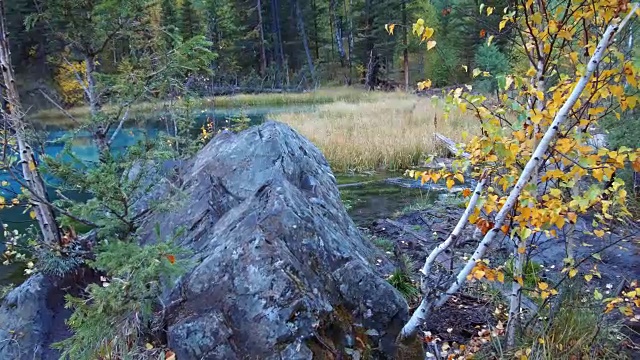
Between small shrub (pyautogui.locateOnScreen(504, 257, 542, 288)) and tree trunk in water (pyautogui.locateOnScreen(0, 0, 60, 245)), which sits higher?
tree trunk in water (pyautogui.locateOnScreen(0, 0, 60, 245))

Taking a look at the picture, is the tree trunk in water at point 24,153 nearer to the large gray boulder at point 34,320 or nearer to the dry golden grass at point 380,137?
the large gray boulder at point 34,320

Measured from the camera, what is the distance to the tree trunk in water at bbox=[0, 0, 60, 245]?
11.9 feet

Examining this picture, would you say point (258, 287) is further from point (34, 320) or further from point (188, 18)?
point (188, 18)

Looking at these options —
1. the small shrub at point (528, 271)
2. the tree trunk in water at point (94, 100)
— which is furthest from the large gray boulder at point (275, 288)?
the small shrub at point (528, 271)

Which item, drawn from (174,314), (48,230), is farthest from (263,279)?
(48,230)

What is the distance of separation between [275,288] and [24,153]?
2.41 meters

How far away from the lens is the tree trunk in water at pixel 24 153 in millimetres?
3615

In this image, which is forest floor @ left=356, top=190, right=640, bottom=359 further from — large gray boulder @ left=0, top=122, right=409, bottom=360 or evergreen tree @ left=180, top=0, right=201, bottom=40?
evergreen tree @ left=180, top=0, right=201, bottom=40

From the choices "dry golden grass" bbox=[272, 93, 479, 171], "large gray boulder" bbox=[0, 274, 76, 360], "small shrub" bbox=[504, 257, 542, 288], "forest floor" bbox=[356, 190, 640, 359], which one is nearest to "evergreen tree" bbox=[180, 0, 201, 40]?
"dry golden grass" bbox=[272, 93, 479, 171]

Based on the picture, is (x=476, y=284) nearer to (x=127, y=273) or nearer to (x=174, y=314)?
(x=174, y=314)

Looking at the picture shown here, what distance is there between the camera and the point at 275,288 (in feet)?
8.34

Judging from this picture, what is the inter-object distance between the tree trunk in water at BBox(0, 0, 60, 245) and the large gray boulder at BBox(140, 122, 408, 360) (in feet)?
2.85

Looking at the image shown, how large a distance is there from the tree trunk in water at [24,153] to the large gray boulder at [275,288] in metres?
0.87

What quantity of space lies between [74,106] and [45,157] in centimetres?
2675
